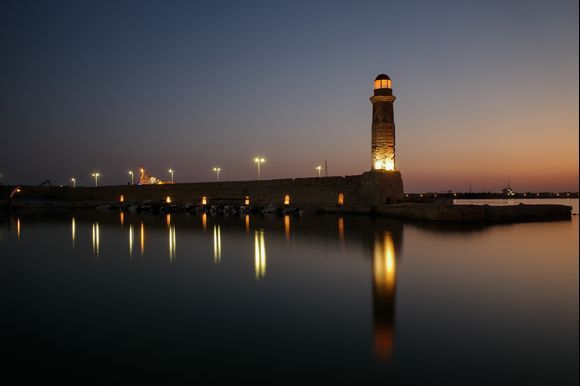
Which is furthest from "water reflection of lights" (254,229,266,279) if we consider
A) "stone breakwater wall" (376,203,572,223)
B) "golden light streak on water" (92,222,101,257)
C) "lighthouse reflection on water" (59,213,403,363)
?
"stone breakwater wall" (376,203,572,223)

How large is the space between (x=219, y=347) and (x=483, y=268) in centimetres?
694

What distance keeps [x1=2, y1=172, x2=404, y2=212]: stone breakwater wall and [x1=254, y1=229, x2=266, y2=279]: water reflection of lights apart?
10.1m

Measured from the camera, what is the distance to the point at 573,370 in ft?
14.0

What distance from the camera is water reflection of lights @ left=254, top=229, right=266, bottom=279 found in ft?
31.2

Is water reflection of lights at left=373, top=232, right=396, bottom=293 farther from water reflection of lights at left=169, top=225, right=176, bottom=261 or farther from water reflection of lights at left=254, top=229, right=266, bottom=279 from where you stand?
water reflection of lights at left=169, top=225, right=176, bottom=261

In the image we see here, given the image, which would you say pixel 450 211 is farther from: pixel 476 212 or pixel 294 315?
pixel 294 315

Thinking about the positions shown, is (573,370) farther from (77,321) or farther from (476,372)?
(77,321)

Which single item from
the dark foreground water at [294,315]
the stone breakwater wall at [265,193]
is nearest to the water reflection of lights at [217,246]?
the dark foreground water at [294,315]

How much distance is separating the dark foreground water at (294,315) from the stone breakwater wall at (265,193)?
11979mm

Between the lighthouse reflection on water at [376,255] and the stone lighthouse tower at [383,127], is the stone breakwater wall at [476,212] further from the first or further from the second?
the stone lighthouse tower at [383,127]

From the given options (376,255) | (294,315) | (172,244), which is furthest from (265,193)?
(294,315)

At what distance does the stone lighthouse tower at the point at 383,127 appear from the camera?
80.0ft

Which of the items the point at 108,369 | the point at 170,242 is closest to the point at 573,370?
the point at 108,369

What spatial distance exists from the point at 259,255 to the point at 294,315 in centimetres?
562
